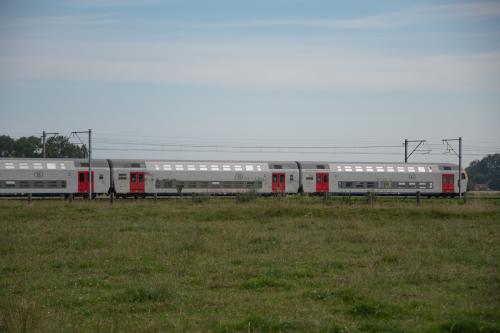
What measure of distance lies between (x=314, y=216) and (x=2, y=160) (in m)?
30.6

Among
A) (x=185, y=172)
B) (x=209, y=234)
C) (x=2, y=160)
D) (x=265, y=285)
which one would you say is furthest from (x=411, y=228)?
(x=2, y=160)

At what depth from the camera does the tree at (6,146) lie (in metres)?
105

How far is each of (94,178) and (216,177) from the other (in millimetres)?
10079

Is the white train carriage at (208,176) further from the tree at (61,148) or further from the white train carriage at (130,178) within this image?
the tree at (61,148)

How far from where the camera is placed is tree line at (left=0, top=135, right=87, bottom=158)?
3787 inches

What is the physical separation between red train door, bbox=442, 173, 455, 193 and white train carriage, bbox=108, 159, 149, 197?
2719cm

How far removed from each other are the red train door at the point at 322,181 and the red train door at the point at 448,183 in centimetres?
1161

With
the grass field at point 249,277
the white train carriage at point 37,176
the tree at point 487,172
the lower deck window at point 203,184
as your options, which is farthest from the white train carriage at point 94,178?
the tree at point 487,172

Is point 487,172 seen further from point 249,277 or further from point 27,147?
point 249,277

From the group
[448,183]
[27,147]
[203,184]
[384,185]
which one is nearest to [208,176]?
[203,184]

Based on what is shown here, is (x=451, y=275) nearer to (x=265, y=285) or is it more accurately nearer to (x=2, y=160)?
(x=265, y=285)

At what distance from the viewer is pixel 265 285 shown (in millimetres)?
13078

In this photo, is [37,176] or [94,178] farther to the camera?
[94,178]

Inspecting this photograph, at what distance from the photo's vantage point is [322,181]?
191 ft
